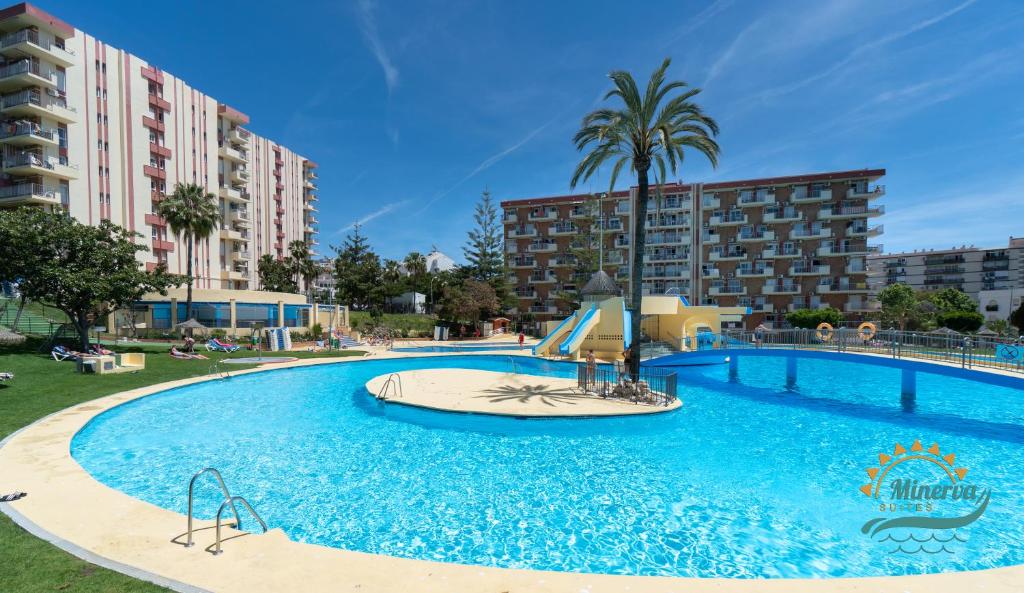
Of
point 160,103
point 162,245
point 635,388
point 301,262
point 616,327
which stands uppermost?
point 160,103

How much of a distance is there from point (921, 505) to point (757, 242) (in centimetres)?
5060

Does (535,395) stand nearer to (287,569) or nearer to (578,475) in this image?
(578,475)

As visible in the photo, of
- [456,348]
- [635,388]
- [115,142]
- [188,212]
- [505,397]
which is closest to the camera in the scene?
[635,388]

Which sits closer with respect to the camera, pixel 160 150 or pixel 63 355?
pixel 63 355

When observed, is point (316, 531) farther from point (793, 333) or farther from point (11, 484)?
point (793, 333)

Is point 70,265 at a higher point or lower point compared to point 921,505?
higher

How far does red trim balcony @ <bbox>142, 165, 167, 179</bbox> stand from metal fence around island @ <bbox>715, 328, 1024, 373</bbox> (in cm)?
5587

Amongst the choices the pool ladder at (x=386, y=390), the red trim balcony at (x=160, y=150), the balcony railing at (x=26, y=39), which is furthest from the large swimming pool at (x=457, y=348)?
the balcony railing at (x=26, y=39)

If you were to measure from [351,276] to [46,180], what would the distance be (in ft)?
102

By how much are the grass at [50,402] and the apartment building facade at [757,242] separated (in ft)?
131

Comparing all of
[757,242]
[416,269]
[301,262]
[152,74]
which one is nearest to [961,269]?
[757,242]

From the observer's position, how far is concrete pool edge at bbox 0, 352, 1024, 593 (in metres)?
4.85

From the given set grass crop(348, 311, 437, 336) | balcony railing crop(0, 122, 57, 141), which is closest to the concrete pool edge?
grass crop(348, 311, 437, 336)

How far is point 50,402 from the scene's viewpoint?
45.8 ft
